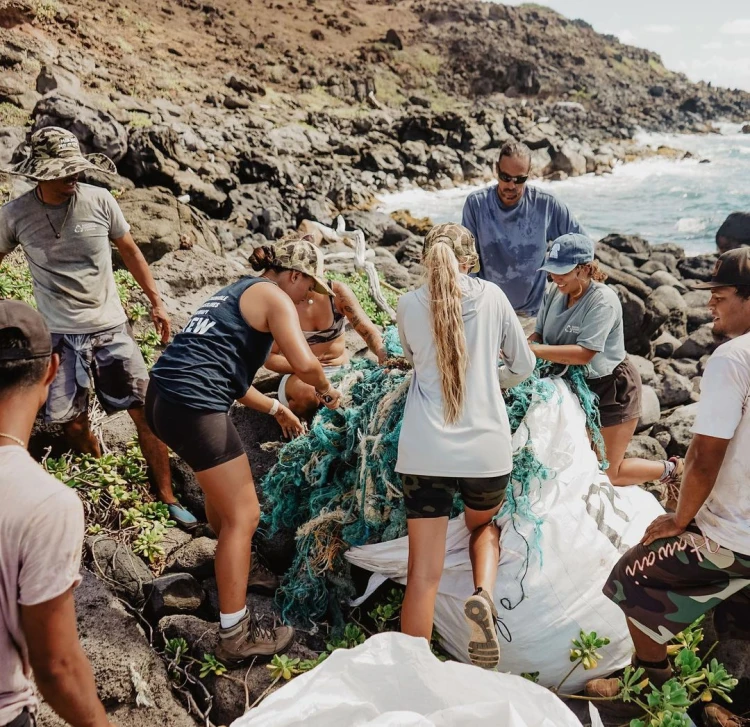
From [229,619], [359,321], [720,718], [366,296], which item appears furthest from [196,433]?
[366,296]

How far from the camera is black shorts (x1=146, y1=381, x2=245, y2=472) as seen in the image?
8.66 feet

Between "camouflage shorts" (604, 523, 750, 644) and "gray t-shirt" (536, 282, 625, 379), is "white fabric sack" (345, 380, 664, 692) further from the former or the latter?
"gray t-shirt" (536, 282, 625, 379)

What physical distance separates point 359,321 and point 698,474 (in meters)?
2.08

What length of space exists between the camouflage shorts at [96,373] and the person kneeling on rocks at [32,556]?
6.56 feet

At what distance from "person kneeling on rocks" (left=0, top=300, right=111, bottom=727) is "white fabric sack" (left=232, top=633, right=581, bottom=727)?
0.56 meters

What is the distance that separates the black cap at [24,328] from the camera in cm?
164

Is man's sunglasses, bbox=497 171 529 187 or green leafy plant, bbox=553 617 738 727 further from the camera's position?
man's sunglasses, bbox=497 171 529 187

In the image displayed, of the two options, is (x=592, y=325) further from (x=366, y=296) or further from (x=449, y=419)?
(x=366, y=296)

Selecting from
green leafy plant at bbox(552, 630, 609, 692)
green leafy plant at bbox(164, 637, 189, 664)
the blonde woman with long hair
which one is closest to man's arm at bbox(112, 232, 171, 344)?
green leafy plant at bbox(164, 637, 189, 664)

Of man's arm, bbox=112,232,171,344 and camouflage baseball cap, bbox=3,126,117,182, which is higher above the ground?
camouflage baseball cap, bbox=3,126,117,182

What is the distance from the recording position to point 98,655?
255cm

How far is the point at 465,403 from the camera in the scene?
2.59 meters

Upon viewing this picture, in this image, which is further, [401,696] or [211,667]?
[211,667]

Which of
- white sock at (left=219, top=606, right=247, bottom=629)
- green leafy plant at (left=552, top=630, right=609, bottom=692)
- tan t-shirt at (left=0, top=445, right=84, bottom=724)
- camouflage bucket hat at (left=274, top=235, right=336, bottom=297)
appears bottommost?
white sock at (left=219, top=606, right=247, bottom=629)
